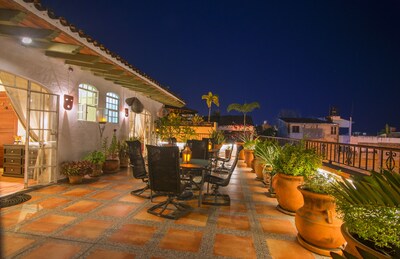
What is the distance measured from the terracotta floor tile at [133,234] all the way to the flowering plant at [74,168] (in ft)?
9.26

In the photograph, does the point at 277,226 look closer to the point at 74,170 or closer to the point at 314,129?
the point at 74,170

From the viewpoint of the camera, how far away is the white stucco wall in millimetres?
4230

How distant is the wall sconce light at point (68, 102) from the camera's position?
547cm

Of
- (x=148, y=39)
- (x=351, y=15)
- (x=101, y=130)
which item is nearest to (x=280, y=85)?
(x=351, y=15)

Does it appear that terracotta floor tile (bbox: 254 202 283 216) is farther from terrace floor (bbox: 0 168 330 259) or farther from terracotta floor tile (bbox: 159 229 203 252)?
terracotta floor tile (bbox: 159 229 203 252)

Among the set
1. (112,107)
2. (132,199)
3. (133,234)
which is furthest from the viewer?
(112,107)

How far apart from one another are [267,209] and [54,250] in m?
3.19

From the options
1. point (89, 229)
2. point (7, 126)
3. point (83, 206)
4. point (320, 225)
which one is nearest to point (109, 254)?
point (89, 229)

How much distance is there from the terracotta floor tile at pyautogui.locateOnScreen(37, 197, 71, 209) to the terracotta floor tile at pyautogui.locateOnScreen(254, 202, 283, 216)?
3.42m

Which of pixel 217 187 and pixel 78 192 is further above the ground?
pixel 217 187

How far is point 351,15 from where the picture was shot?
135 feet

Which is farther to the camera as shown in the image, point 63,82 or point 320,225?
point 63,82

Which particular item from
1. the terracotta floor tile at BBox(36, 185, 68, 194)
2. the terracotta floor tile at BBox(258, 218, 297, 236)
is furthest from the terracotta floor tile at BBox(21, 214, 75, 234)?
the terracotta floor tile at BBox(258, 218, 297, 236)

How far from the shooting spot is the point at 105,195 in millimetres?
→ 4516
